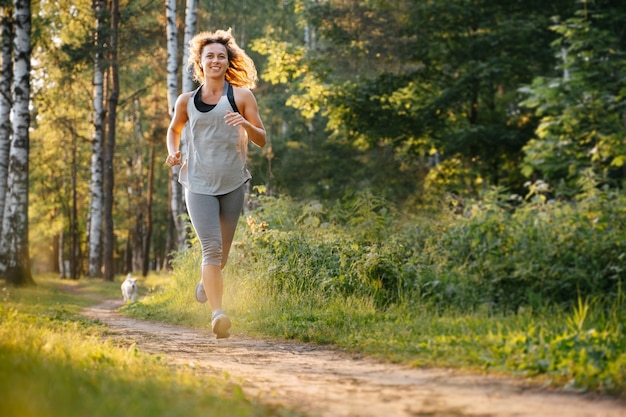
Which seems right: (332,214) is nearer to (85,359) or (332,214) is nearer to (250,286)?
(250,286)

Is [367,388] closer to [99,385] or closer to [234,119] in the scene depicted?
[99,385]

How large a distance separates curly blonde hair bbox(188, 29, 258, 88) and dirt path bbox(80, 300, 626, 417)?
9.15 ft

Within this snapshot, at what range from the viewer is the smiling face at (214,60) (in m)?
7.10

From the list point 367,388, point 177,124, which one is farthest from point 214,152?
point 367,388

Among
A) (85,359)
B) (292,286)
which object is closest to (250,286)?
(292,286)

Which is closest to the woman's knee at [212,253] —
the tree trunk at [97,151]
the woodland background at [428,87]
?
the woodland background at [428,87]

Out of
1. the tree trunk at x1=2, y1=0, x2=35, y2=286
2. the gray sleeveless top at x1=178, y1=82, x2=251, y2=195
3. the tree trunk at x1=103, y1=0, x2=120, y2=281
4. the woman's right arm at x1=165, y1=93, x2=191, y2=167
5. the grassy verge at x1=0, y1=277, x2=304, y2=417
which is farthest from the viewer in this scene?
the tree trunk at x1=103, y1=0, x2=120, y2=281

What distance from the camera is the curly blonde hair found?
24.3 feet

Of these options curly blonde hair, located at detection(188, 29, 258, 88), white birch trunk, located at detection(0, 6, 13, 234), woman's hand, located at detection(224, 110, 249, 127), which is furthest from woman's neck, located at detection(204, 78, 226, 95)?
white birch trunk, located at detection(0, 6, 13, 234)

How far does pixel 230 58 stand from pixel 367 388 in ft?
13.8

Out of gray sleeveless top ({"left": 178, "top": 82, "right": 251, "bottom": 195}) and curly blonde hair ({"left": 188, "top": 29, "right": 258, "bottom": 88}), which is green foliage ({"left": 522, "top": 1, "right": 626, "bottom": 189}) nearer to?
curly blonde hair ({"left": 188, "top": 29, "right": 258, "bottom": 88})

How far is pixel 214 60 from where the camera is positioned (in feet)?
23.3

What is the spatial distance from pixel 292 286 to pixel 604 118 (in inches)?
380

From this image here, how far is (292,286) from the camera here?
9180mm
